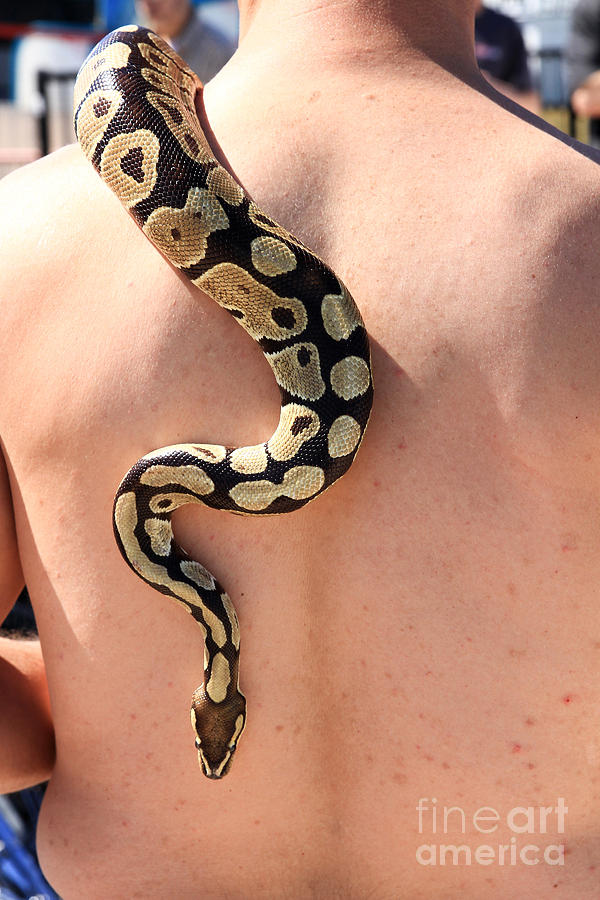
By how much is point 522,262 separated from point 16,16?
16.3m

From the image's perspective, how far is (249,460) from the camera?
1896mm

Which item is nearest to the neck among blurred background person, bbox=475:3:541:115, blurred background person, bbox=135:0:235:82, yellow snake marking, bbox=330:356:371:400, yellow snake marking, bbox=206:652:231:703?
yellow snake marking, bbox=330:356:371:400

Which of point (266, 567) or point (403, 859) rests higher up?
point (266, 567)

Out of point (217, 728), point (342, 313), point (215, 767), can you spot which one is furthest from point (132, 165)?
point (215, 767)

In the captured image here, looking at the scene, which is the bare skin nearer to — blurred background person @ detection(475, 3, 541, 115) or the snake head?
the snake head

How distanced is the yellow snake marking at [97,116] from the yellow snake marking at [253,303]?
42 cm

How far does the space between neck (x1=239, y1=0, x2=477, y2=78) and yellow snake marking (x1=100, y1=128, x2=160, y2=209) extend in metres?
0.39

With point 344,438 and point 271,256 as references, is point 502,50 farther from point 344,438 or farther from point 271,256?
point 344,438

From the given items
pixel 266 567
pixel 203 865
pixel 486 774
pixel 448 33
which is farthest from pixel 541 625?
pixel 448 33

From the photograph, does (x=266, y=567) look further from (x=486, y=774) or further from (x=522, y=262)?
(x=522, y=262)

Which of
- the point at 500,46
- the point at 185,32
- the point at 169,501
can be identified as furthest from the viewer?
the point at 500,46

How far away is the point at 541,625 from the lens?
1.92 meters

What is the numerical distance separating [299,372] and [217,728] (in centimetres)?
78

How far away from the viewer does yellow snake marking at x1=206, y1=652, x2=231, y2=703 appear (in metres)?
1.96
